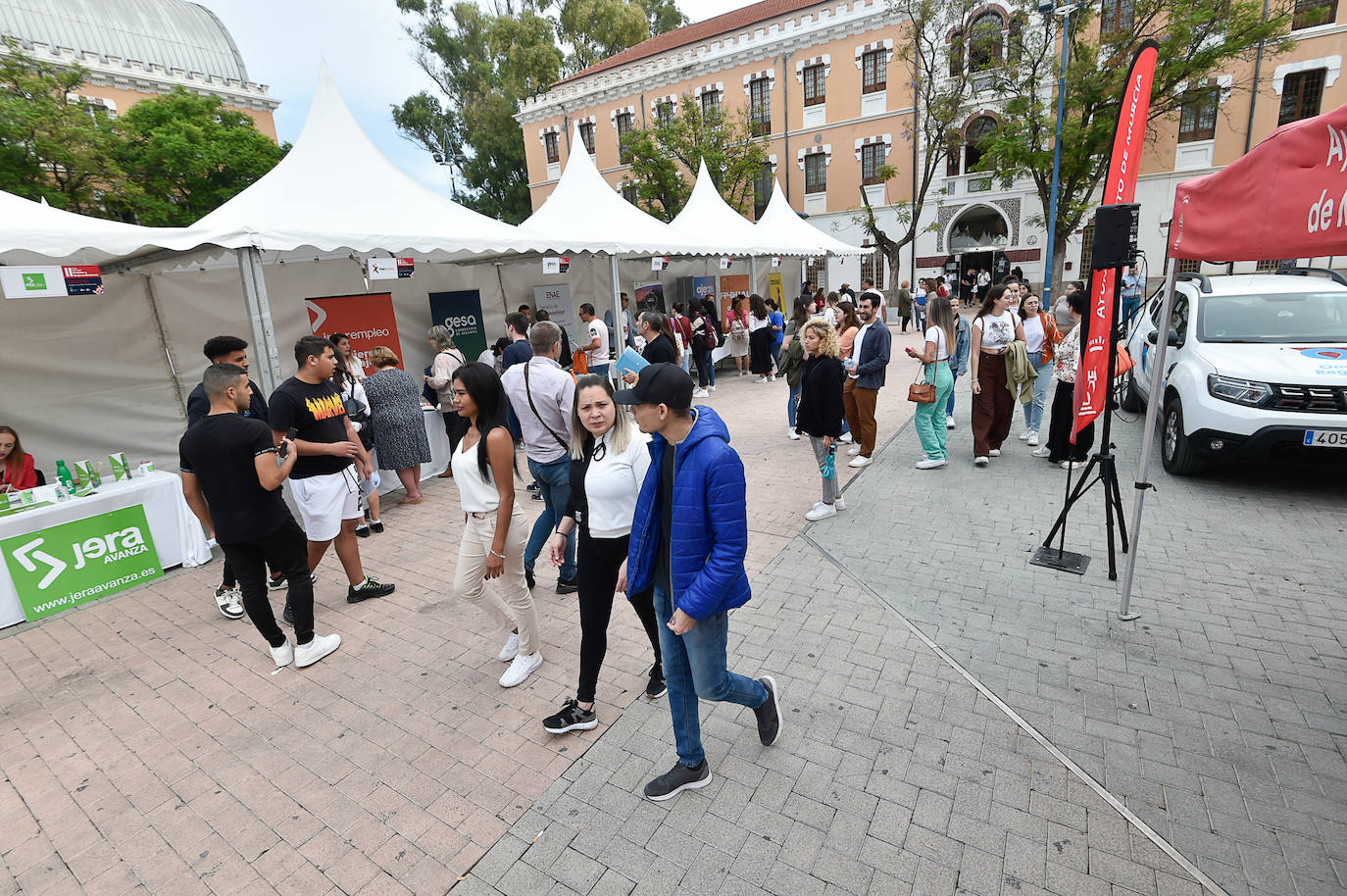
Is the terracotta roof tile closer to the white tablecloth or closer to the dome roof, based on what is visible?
the dome roof

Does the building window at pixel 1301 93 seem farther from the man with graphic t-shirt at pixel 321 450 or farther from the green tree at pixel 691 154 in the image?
the man with graphic t-shirt at pixel 321 450

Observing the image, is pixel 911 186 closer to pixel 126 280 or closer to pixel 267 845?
pixel 126 280

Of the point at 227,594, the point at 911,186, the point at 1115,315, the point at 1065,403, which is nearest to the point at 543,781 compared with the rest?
the point at 227,594

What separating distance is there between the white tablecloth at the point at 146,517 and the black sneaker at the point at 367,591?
1963 millimetres

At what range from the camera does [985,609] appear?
4191 millimetres

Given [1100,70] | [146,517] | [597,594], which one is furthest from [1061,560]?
[1100,70]

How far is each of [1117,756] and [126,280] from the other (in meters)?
9.65

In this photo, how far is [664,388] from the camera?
2385 millimetres

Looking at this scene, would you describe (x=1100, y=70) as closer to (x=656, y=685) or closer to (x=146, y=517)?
(x=656, y=685)

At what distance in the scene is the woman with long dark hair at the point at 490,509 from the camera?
132 inches

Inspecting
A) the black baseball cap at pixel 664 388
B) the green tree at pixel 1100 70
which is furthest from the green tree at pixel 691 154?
the black baseball cap at pixel 664 388

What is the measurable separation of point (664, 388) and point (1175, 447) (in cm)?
630

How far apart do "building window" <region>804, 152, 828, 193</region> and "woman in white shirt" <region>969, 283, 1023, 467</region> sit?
2734 centimetres

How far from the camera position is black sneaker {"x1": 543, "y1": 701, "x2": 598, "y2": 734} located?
3.22 meters
